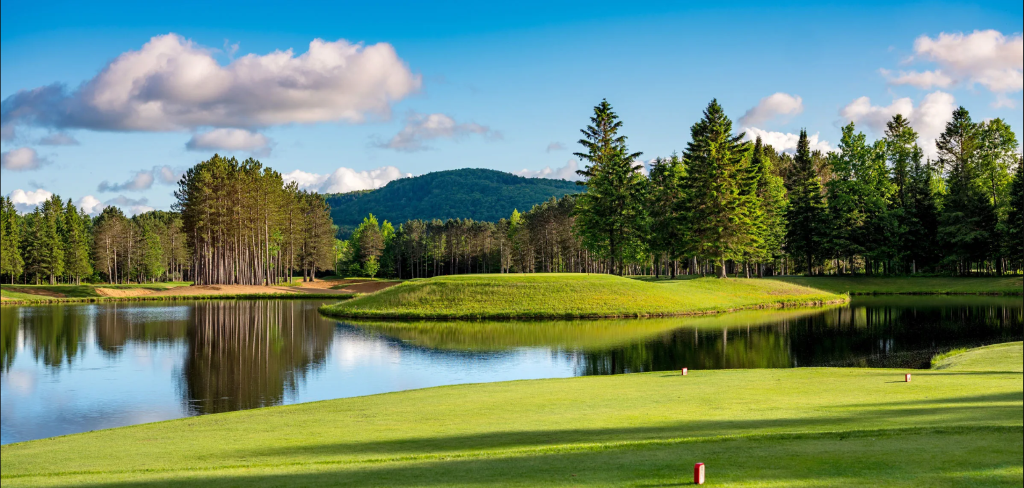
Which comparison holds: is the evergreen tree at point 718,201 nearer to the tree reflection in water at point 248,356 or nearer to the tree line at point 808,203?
the tree line at point 808,203

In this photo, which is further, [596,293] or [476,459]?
[596,293]

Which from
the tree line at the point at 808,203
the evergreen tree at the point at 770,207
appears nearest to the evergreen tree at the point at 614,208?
the tree line at the point at 808,203

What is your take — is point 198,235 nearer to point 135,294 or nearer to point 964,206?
point 135,294

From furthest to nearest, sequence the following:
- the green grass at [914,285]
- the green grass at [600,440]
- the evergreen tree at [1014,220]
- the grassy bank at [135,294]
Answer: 1. the green grass at [914,285]
2. the grassy bank at [135,294]
3. the evergreen tree at [1014,220]
4. the green grass at [600,440]

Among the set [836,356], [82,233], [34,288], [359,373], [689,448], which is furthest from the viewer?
[82,233]

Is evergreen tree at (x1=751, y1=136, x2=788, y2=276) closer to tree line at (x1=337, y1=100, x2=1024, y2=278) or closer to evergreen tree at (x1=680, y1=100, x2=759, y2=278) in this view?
tree line at (x1=337, y1=100, x2=1024, y2=278)

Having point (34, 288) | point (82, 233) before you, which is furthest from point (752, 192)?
point (82, 233)

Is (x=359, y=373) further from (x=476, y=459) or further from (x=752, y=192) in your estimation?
(x=752, y=192)

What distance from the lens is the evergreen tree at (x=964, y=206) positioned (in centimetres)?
7438

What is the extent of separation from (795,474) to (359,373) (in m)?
21.6

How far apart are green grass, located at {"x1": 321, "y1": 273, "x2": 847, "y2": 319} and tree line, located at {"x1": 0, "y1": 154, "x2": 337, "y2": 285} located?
38249mm

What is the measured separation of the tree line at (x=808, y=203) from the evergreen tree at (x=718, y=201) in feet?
0.43

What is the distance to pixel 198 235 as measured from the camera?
92.9 metres

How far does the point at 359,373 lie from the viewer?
28.2 m
